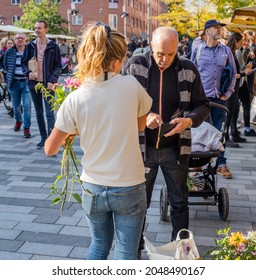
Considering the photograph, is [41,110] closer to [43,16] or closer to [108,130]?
[108,130]

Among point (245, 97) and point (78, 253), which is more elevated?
point (245, 97)

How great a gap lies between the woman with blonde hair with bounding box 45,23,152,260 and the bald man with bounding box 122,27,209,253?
2.75 ft

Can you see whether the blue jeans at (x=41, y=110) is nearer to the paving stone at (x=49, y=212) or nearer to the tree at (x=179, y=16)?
the paving stone at (x=49, y=212)

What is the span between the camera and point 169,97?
11.6ft

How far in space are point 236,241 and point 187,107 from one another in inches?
44.9

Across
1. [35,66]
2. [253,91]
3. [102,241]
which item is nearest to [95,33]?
[102,241]

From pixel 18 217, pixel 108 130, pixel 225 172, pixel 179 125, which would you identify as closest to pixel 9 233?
pixel 18 217

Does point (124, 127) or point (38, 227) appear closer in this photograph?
point (124, 127)

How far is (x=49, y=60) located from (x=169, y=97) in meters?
4.39

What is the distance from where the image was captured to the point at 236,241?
2.76 m

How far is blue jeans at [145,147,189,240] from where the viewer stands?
3.63m

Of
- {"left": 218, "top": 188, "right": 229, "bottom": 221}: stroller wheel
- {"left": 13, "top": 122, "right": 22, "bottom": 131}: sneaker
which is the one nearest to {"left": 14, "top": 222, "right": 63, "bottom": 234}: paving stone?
{"left": 218, "top": 188, "right": 229, "bottom": 221}: stroller wheel

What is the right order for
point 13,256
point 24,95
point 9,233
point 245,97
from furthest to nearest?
point 245,97, point 24,95, point 9,233, point 13,256
